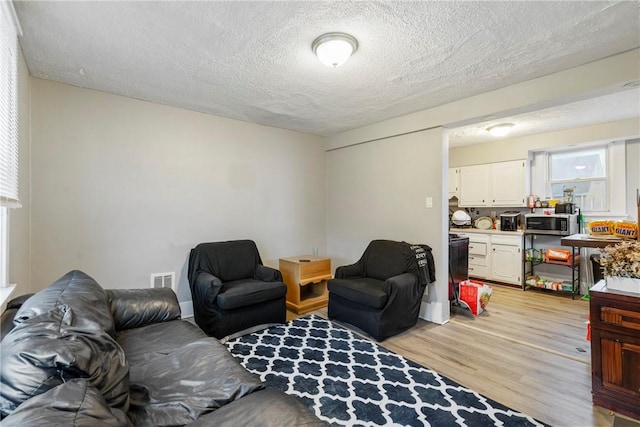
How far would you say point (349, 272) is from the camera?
11.8ft

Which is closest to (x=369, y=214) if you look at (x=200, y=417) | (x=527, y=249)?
(x=527, y=249)

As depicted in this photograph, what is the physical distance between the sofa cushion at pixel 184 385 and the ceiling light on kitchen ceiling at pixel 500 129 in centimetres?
449

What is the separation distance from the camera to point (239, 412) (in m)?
1.12

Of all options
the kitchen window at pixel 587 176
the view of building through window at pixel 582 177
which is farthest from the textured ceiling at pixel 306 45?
the view of building through window at pixel 582 177

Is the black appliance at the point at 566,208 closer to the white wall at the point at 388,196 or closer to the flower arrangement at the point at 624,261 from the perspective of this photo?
the white wall at the point at 388,196

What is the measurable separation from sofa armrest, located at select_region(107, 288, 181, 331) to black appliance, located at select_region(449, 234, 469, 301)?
3078mm

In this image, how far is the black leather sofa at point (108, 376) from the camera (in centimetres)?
83

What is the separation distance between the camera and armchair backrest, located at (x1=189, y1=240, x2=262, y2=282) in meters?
3.34

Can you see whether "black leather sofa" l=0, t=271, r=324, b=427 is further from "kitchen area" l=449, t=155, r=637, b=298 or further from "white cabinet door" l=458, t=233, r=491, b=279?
"white cabinet door" l=458, t=233, r=491, b=279

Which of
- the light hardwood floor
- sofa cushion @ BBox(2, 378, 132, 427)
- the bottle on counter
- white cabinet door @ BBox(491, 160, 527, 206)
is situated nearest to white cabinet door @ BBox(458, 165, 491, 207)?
white cabinet door @ BBox(491, 160, 527, 206)

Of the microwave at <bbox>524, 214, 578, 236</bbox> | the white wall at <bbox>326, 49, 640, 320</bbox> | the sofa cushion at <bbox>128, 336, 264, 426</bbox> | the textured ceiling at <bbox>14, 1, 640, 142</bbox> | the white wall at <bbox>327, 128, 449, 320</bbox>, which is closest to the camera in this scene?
the sofa cushion at <bbox>128, 336, 264, 426</bbox>

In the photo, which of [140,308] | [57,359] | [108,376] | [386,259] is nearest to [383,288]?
[386,259]

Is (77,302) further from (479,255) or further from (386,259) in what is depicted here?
(479,255)

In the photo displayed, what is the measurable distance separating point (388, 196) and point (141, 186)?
2.96 meters
